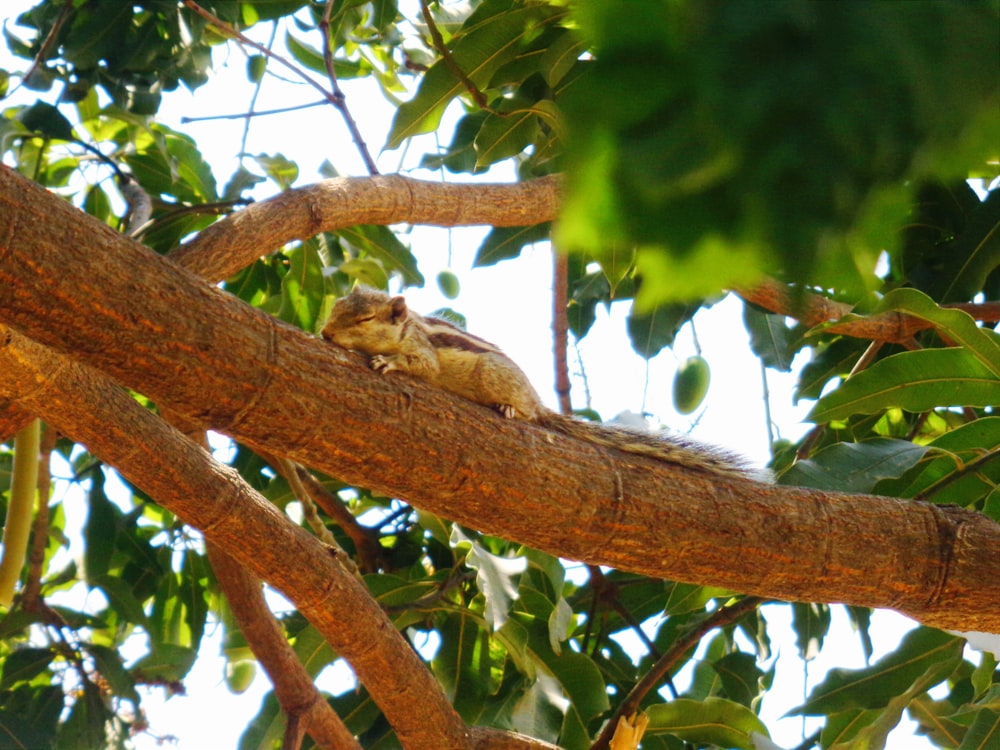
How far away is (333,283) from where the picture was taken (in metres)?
4.75

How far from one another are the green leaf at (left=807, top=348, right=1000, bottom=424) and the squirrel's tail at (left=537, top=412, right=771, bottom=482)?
559 mm

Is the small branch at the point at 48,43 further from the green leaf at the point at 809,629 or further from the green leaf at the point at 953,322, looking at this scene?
the green leaf at the point at 809,629

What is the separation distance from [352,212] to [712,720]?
226 cm

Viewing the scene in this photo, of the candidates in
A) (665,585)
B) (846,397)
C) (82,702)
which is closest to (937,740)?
(665,585)

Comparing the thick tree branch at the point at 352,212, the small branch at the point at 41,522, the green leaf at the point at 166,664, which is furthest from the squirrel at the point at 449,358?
the green leaf at the point at 166,664

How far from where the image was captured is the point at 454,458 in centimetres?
245

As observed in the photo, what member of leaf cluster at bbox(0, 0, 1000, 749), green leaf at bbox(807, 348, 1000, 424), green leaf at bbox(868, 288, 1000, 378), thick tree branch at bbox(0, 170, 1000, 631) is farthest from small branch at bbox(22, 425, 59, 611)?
green leaf at bbox(868, 288, 1000, 378)

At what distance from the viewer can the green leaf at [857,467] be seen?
124 inches

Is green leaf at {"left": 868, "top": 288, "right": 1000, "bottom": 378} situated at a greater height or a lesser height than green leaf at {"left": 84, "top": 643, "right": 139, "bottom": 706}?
greater

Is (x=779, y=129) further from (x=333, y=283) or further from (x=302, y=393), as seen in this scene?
(x=333, y=283)

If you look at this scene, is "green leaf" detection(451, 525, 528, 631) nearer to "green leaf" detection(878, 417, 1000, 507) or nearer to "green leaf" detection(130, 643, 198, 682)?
"green leaf" detection(878, 417, 1000, 507)

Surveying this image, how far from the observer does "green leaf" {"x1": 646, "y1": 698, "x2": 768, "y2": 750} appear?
3971 millimetres

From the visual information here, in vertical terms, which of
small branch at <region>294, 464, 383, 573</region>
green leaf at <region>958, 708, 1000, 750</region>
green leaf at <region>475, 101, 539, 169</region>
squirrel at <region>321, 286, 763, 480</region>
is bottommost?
green leaf at <region>958, 708, 1000, 750</region>

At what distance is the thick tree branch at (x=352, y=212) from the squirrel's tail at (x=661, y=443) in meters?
0.79
